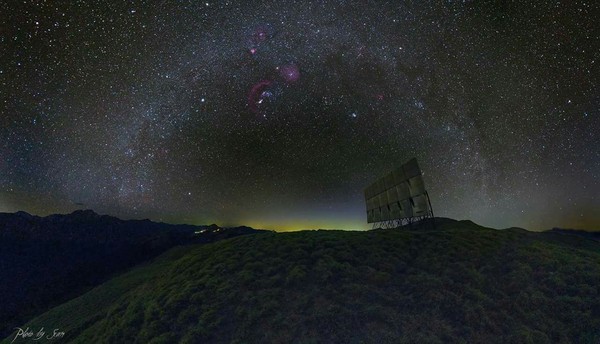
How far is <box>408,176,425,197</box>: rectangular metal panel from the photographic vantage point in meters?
32.4

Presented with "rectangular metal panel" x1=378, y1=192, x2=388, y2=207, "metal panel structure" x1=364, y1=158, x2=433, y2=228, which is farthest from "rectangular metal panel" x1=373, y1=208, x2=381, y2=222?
"rectangular metal panel" x1=378, y1=192, x2=388, y2=207

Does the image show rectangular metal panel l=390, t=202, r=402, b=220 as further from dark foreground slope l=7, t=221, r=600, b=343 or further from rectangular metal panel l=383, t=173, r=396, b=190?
dark foreground slope l=7, t=221, r=600, b=343

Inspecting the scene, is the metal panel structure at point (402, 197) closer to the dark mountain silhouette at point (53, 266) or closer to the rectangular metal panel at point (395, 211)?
the rectangular metal panel at point (395, 211)

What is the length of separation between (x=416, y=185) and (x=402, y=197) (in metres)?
3.03

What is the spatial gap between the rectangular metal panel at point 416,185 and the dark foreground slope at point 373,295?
7.52m

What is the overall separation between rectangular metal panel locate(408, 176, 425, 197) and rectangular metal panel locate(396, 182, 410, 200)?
0.54 m

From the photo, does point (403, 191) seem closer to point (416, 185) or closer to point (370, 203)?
point (416, 185)

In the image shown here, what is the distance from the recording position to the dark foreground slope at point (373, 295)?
14.7 metres

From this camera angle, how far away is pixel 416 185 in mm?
33156

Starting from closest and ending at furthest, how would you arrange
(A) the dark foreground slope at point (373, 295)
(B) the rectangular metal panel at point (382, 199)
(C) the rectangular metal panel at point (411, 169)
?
(A) the dark foreground slope at point (373, 295), (C) the rectangular metal panel at point (411, 169), (B) the rectangular metal panel at point (382, 199)

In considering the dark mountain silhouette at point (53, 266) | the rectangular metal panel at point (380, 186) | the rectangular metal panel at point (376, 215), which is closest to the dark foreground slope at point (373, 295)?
A: the rectangular metal panel at point (380, 186)

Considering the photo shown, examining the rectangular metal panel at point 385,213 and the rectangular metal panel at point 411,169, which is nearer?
the rectangular metal panel at point 411,169

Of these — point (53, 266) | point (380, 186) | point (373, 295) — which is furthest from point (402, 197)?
point (53, 266)

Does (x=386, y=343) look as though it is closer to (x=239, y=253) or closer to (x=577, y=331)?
(x=577, y=331)
